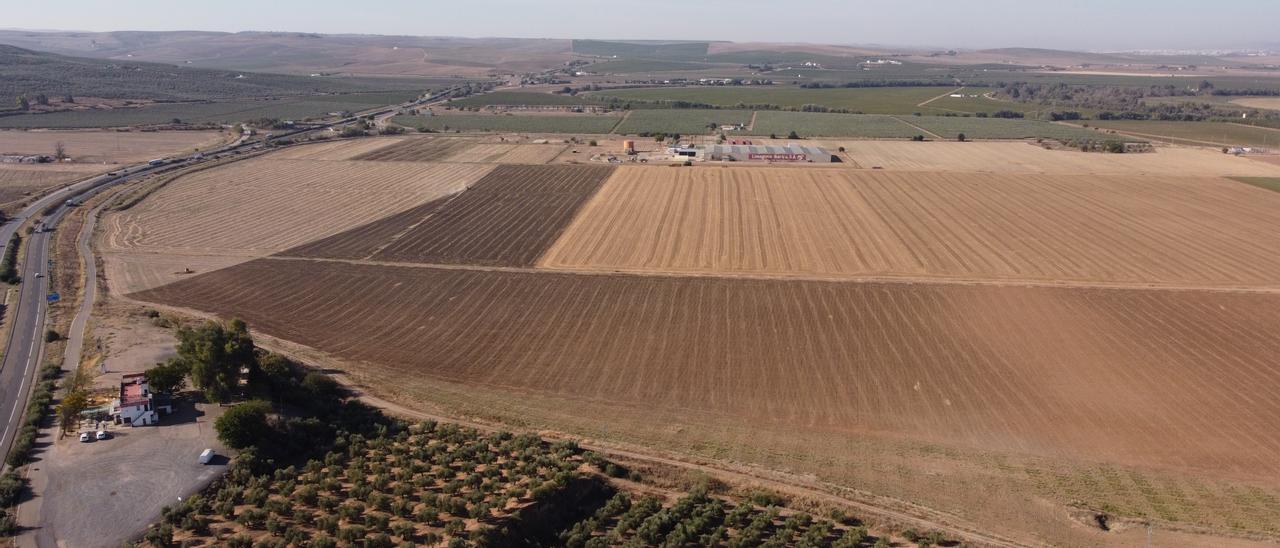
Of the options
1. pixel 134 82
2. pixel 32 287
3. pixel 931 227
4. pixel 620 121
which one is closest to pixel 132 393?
pixel 32 287

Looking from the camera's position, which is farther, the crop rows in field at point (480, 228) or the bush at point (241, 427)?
the crop rows in field at point (480, 228)

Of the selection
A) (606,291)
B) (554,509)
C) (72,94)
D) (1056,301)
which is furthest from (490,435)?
(72,94)

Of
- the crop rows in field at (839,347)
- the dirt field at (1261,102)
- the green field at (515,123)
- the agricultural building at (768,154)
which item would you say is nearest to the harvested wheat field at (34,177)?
the crop rows in field at (839,347)

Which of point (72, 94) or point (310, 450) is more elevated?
point (72, 94)

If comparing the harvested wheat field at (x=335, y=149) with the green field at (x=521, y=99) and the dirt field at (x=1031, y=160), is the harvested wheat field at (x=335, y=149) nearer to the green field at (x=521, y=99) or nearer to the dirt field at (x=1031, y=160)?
the green field at (x=521, y=99)

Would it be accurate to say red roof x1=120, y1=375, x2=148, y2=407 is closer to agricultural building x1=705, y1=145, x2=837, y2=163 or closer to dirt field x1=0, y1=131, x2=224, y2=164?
agricultural building x1=705, y1=145, x2=837, y2=163

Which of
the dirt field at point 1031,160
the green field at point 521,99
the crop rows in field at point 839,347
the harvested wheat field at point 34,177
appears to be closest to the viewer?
the crop rows in field at point 839,347

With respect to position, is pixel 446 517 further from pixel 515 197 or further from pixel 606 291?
pixel 515 197
